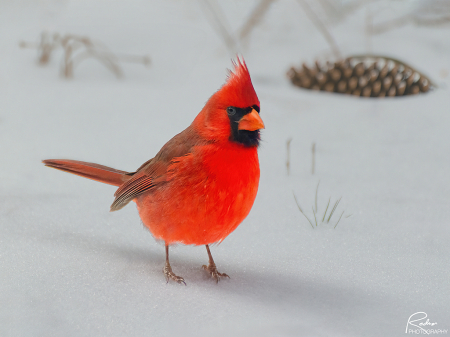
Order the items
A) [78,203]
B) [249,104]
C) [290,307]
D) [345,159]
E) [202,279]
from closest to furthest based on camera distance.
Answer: [249,104]
[290,307]
[202,279]
[78,203]
[345,159]

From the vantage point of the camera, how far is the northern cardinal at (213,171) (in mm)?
1644

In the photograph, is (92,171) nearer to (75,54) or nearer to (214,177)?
(214,177)

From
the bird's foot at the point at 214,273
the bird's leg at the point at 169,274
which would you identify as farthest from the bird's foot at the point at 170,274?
the bird's foot at the point at 214,273

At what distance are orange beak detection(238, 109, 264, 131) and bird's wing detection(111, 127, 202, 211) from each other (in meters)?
0.18

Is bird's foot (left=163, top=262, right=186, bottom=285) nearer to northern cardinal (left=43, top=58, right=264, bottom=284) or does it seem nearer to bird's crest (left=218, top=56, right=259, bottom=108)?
northern cardinal (left=43, top=58, right=264, bottom=284)

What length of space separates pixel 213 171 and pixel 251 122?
20 cm

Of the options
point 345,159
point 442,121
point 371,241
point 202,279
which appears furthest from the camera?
point 442,121

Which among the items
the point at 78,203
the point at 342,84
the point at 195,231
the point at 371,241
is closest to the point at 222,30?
the point at 342,84

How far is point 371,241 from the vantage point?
7.30 feet

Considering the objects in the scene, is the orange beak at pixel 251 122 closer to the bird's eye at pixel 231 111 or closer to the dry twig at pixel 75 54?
the bird's eye at pixel 231 111

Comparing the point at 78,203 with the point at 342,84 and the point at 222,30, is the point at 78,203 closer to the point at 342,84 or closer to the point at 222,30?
the point at 222,30

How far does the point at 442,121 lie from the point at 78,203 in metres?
2.41

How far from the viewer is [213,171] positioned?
1.67 meters

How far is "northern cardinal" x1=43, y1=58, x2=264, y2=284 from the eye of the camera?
1.64 meters
